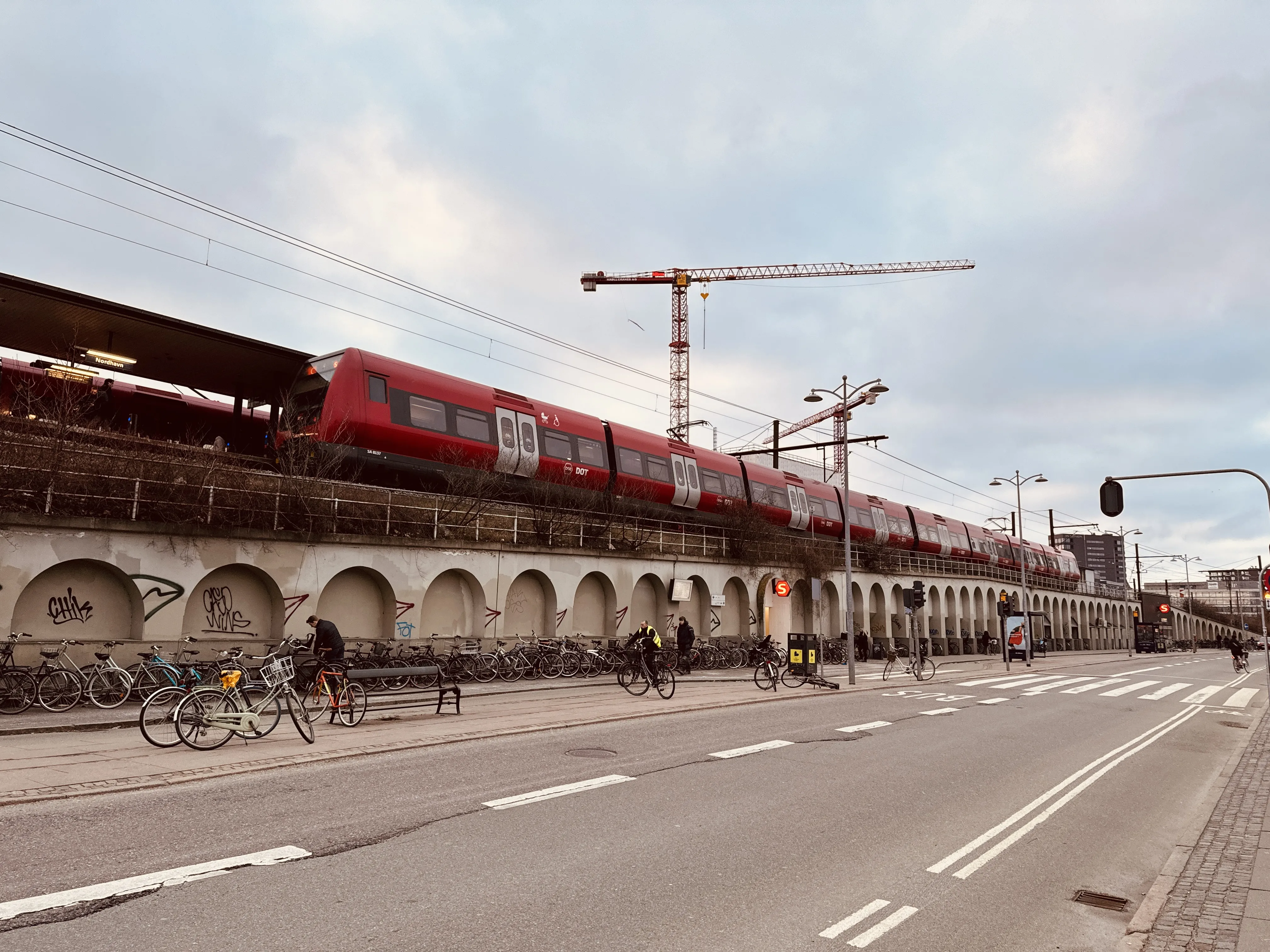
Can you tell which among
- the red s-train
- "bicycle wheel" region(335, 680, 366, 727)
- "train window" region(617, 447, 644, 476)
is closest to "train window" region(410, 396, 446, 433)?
the red s-train

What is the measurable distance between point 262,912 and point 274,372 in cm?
2064

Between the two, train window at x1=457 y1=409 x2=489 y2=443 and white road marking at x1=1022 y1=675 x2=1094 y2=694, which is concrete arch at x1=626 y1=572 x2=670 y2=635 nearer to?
train window at x1=457 y1=409 x2=489 y2=443

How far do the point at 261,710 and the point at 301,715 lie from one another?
2.59 ft

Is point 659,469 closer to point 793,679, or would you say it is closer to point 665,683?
point 793,679

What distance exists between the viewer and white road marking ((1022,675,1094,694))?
23.2 meters

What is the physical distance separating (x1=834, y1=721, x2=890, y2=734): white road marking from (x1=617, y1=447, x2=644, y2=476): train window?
1412 cm

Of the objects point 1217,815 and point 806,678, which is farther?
point 806,678

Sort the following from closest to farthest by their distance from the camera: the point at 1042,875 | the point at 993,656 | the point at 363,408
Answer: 1. the point at 1042,875
2. the point at 363,408
3. the point at 993,656

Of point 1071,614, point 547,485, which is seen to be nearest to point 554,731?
point 547,485

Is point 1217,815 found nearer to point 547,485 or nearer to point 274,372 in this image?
point 547,485

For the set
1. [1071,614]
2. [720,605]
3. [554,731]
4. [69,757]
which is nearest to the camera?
[69,757]

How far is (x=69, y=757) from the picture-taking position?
951 cm

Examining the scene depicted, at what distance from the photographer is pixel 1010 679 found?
28625 mm

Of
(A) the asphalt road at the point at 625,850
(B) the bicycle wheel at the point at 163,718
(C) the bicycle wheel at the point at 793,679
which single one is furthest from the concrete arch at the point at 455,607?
(A) the asphalt road at the point at 625,850
